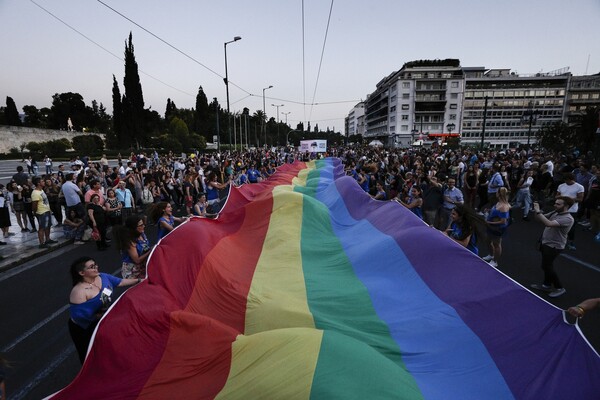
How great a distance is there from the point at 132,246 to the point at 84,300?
1.38m

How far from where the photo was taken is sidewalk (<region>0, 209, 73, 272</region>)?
815 cm

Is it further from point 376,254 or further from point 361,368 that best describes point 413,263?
point 361,368

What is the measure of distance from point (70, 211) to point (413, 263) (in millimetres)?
9954

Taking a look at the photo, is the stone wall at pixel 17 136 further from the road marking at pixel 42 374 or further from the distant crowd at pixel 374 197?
the road marking at pixel 42 374

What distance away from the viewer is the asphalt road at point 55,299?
430cm

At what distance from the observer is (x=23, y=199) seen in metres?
10.7

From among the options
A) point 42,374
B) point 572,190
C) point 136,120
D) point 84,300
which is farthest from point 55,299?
point 136,120

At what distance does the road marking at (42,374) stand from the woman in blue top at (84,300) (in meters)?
0.86

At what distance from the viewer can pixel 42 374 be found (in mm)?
4262

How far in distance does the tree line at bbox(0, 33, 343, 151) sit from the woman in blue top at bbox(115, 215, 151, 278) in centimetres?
2635

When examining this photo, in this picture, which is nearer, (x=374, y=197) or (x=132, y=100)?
(x=374, y=197)

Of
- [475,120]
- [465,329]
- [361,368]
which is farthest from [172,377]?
[475,120]

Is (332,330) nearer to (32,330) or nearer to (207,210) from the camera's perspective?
(32,330)

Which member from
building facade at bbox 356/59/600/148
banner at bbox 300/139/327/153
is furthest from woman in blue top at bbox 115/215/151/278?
building facade at bbox 356/59/600/148
